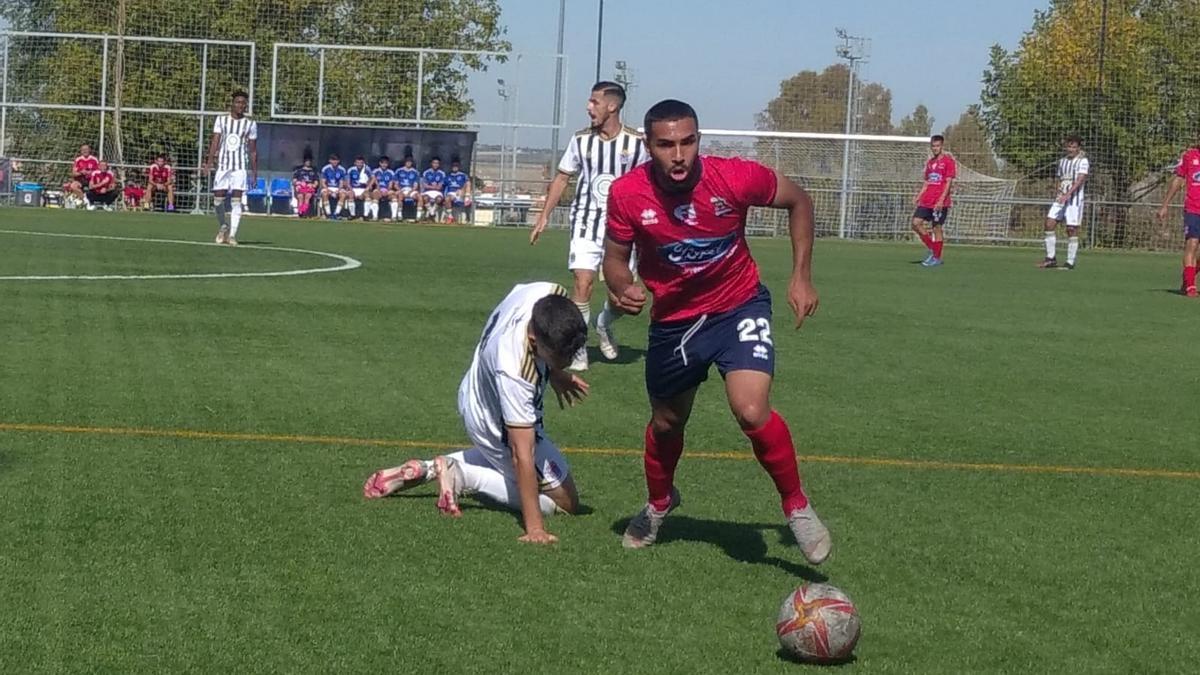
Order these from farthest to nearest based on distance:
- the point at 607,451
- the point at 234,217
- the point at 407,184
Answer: the point at 407,184
the point at 234,217
the point at 607,451

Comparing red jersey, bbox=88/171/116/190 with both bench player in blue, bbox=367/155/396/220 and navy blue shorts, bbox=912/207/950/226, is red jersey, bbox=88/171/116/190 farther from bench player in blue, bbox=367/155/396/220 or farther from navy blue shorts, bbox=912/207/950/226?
navy blue shorts, bbox=912/207/950/226

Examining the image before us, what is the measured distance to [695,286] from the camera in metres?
6.37

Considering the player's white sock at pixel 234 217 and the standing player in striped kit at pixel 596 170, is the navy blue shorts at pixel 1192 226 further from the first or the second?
the player's white sock at pixel 234 217

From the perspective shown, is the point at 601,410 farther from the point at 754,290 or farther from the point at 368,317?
the point at 368,317

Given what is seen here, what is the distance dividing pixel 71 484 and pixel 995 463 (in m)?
4.58

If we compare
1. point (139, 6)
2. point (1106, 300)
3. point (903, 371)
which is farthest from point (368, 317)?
point (139, 6)

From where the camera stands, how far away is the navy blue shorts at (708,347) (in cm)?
622

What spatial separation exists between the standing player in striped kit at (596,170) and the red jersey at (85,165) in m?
30.0

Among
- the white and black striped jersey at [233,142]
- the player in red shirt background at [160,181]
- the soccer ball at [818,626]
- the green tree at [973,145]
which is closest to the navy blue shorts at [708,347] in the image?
the soccer ball at [818,626]

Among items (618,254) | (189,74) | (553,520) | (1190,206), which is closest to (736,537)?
(553,520)

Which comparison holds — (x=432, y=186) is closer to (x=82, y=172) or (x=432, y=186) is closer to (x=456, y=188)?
(x=456, y=188)

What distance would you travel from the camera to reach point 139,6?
147 ft

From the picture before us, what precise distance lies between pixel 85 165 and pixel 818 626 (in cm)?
3771

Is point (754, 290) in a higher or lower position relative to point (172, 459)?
higher
